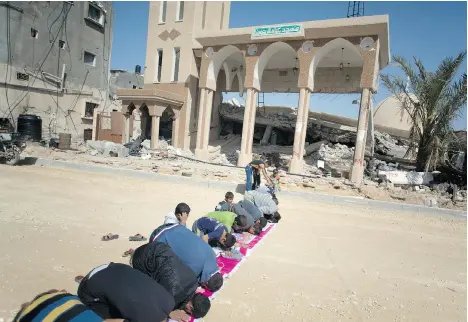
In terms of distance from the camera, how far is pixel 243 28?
14258 millimetres

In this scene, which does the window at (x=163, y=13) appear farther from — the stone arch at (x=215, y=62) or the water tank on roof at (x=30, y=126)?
the water tank on roof at (x=30, y=126)

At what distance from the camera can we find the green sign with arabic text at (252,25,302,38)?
42.8ft

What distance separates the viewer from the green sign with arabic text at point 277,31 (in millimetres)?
13048

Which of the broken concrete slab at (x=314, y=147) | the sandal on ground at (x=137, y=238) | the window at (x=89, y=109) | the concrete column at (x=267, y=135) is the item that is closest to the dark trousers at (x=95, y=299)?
the sandal on ground at (x=137, y=238)

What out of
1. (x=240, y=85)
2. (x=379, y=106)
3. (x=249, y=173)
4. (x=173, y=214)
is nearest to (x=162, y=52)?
(x=240, y=85)

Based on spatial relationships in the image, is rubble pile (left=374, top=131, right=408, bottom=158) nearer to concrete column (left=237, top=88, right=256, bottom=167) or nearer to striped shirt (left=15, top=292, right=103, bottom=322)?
concrete column (left=237, top=88, right=256, bottom=167)

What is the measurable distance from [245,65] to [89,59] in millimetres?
11716

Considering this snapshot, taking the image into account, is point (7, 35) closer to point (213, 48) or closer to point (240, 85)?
point (213, 48)

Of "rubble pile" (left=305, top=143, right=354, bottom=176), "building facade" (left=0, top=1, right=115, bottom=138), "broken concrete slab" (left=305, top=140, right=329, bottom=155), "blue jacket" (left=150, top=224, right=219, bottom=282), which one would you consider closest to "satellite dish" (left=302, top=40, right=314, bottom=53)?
"rubble pile" (left=305, top=143, right=354, bottom=176)

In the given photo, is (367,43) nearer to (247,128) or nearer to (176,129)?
(247,128)

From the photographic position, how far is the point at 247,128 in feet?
47.6

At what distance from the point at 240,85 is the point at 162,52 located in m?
5.17

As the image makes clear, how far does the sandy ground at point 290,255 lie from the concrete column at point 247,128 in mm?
6465

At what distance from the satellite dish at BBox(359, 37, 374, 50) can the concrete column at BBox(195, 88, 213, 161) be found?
725cm
